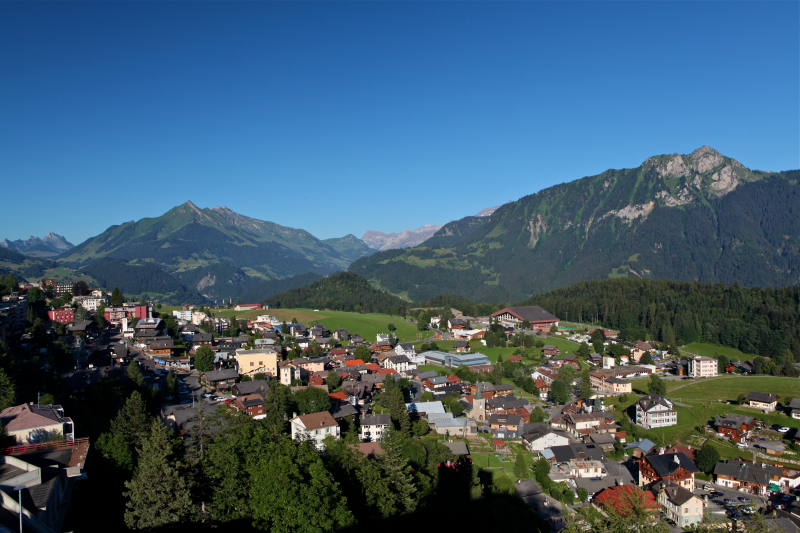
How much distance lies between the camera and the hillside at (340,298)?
117 metres

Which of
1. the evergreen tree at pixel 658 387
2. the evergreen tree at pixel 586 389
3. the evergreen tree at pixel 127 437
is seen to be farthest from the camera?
the evergreen tree at pixel 586 389

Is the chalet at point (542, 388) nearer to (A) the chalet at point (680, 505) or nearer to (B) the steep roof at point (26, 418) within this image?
(A) the chalet at point (680, 505)

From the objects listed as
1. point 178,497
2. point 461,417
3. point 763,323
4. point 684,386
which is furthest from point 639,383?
point 178,497

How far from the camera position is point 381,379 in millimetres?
52062

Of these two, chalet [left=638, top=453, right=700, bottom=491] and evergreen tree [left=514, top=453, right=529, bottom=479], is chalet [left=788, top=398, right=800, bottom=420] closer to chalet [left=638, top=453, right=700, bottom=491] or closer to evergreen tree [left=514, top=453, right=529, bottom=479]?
chalet [left=638, top=453, right=700, bottom=491]

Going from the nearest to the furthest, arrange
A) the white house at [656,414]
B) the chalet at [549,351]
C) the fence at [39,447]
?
the fence at [39,447], the white house at [656,414], the chalet at [549,351]

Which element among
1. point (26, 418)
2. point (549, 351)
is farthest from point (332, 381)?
point (549, 351)

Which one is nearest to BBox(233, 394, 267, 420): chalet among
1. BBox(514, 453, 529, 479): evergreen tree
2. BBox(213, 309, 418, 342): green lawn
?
BBox(514, 453, 529, 479): evergreen tree

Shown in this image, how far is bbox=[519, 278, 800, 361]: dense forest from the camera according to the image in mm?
76125

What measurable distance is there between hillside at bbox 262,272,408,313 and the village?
4073cm

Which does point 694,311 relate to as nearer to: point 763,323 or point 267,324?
point 763,323

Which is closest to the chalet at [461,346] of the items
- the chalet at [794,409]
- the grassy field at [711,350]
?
the grassy field at [711,350]

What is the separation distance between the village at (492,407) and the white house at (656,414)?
119mm

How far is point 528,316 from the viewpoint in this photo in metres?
94.0
